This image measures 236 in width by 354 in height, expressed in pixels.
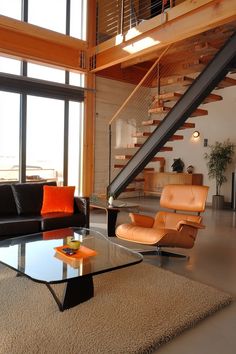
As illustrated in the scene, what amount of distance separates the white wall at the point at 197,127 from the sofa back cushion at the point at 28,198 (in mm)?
3229

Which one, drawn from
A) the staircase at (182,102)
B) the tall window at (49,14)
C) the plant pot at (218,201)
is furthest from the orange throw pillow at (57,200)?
the plant pot at (218,201)

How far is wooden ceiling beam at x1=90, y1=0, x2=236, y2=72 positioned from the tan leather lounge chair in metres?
2.40

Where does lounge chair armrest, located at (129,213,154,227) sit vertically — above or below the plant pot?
above

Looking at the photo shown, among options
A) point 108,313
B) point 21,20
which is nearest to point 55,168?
point 21,20

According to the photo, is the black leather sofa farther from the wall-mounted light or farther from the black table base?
the wall-mounted light

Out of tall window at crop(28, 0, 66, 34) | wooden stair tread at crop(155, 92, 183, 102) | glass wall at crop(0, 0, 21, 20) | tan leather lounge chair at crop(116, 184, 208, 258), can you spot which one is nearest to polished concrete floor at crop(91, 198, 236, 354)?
tan leather lounge chair at crop(116, 184, 208, 258)

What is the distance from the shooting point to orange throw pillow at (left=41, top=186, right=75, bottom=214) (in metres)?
4.33

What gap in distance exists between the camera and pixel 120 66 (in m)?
8.11

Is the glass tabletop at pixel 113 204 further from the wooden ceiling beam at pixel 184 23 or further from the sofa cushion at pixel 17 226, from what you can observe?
the wooden ceiling beam at pixel 184 23

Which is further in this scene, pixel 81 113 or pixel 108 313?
pixel 81 113

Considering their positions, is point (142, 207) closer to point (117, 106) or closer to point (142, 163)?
point (142, 163)

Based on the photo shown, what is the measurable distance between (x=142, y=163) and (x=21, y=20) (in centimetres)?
365

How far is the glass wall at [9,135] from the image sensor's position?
6.25m

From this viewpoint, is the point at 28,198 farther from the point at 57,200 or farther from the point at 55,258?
the point at 55,258
